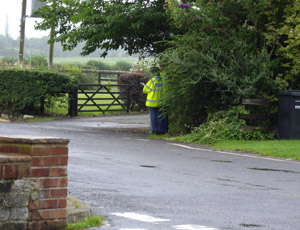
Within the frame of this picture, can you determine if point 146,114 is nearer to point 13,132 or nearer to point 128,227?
point 13,132

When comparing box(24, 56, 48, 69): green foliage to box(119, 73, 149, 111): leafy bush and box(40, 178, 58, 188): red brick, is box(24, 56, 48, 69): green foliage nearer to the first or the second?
box(119, 73, 149, 111): leafy bush

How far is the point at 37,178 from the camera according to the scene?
660 centimetres

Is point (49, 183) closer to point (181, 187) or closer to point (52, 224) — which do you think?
point (52, 224)

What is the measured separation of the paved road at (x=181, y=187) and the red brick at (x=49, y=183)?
68 centimetres

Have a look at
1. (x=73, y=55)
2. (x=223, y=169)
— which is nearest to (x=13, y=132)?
(x=223, y=169)

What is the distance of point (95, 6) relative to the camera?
21.9m

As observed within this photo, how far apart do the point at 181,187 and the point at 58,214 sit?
338 cm

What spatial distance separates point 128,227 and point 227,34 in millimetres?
13240

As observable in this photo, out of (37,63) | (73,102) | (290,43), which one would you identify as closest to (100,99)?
(73,102)

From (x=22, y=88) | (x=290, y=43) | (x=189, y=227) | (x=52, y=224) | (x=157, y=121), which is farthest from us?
(x=22, y=88)

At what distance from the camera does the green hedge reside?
88.0ft

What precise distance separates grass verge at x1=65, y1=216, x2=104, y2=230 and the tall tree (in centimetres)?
1378

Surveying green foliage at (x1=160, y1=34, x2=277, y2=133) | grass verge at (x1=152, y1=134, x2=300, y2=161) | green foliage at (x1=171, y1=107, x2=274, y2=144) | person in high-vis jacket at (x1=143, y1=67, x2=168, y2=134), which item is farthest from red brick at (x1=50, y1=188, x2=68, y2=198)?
person in high-vis jacket at (x1=143, y1=67, x2=168, y2=134)

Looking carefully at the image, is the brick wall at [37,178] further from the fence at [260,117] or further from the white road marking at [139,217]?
the fence at [260,117]
